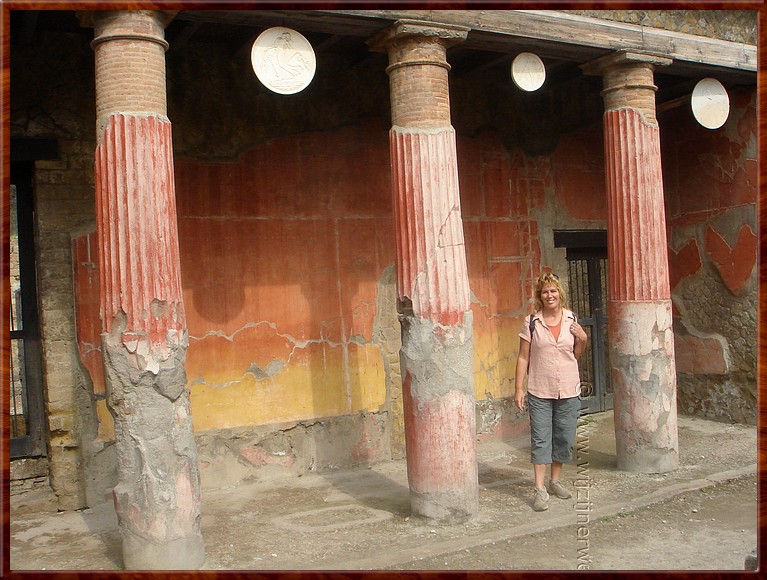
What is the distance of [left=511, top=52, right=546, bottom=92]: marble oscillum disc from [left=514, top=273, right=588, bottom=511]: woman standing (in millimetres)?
1507

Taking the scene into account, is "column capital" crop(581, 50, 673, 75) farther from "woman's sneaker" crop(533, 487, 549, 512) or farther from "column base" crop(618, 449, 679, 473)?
"woman's sneaker" crop(533, 487, 549, 512)

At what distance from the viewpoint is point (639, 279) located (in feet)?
19.9

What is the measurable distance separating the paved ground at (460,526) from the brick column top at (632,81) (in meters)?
2.89

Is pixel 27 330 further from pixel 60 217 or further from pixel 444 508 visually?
pixel 444 508

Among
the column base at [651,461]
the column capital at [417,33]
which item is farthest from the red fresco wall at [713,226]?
the column capital at [417,33]

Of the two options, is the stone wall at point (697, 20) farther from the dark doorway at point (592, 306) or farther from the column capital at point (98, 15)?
the column capital at point (98, 15)

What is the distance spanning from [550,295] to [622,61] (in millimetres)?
2219

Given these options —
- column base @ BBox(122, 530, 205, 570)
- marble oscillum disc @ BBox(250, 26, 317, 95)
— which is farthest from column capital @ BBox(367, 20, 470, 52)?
column base @ BBox(122, 530, 205, 570)

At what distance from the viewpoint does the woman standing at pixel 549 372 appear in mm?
5121

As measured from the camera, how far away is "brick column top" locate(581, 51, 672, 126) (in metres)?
6.08

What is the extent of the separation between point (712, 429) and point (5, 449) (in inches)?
267

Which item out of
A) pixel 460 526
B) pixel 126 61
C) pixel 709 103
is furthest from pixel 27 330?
pixel 709 103

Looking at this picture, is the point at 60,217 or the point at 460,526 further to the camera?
the point at 60,217

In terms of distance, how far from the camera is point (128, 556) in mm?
4109
